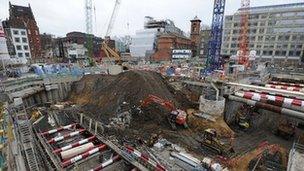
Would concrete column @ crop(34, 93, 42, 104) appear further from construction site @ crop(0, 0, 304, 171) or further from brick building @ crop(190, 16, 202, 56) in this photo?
brick building @ crop(190, 16, 202, 56)

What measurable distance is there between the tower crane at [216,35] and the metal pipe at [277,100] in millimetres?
20259

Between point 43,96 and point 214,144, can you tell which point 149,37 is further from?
point 214,144

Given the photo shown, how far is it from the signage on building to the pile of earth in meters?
45.4

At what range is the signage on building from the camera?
77.6 metres

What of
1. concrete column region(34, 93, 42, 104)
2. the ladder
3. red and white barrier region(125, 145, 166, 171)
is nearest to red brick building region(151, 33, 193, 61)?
concrete column region(34, 93, 42, 104)

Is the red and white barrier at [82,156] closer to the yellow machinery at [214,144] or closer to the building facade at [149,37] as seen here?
the yellow machinery at [214,144]

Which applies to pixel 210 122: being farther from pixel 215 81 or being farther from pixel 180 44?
pixel 180 44

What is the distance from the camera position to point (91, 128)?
81.6 ft

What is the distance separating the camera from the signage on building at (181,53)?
77.6 metres

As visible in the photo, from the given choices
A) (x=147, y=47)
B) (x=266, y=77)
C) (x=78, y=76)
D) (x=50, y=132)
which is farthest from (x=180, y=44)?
(x=50, y=132)

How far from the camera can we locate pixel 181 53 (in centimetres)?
7944

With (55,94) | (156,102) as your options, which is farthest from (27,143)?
(55,94)

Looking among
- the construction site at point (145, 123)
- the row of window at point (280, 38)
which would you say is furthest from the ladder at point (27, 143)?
the row of window at point (280, 38)

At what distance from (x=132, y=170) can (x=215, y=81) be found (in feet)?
63.5
